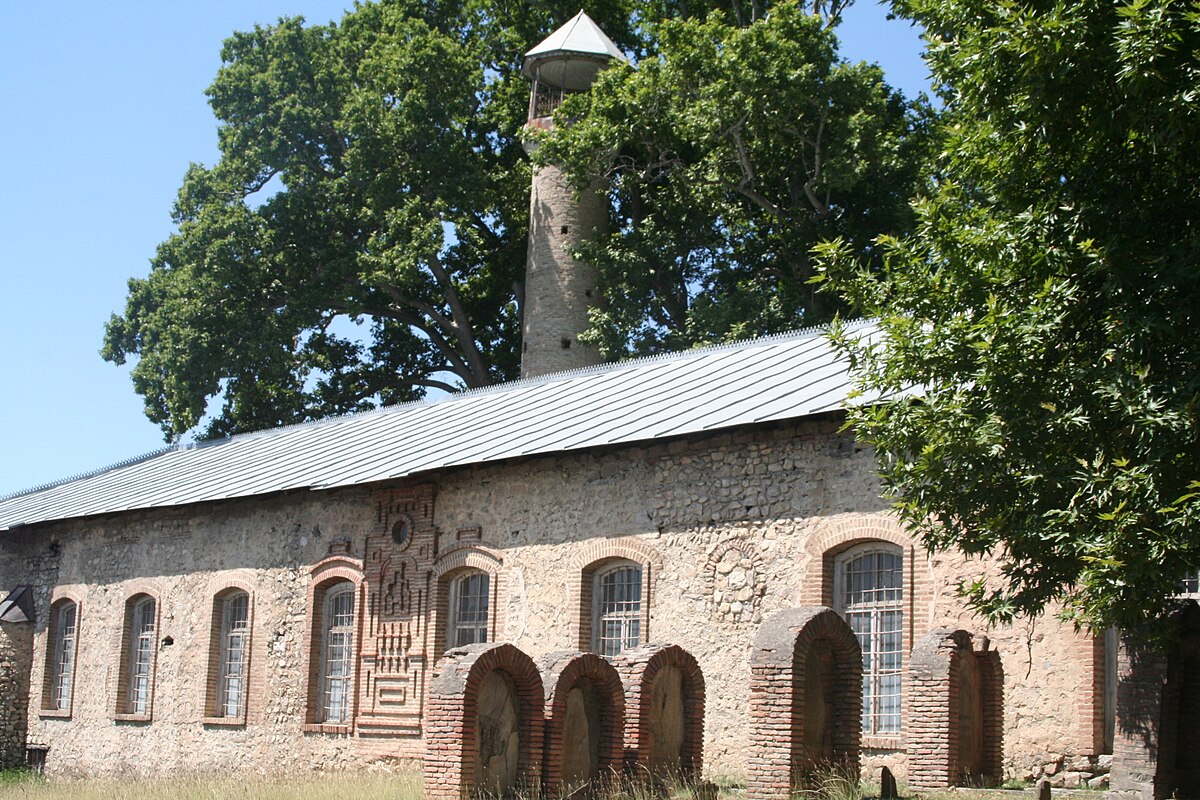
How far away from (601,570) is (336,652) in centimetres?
530

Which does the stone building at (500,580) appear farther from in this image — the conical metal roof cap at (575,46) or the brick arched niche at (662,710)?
the conical metal roof cap at (575,46)

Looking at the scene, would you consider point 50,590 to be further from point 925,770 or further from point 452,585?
point 925,770

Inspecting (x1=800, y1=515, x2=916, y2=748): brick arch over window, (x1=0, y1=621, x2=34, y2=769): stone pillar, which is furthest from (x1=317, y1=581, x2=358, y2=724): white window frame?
(x1=0, y1=621, x2=34, y2=769): stone pillar

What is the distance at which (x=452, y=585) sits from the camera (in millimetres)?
19688

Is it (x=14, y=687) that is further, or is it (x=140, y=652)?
(x=14, y=687)

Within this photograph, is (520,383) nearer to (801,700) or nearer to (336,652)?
(336,652)

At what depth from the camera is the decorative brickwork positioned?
1097 cm

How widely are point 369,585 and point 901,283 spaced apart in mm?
11005

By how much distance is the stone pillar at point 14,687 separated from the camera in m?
26.2

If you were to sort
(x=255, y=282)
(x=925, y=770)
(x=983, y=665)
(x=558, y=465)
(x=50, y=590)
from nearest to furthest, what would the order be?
(x=925, y=770), (x=983, y=665), (x=558, y=465), (x=50, y=590), (x=255, y=282)

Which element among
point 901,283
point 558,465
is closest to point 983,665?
point 901,283

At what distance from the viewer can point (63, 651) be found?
26406 millimetres

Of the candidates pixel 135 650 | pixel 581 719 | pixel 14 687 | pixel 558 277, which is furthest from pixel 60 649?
pixel 581 719

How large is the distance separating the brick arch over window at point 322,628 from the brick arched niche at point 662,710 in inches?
316
